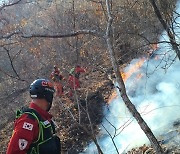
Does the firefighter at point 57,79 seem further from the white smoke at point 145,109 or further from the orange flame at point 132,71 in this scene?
the orange flame at point 132,71

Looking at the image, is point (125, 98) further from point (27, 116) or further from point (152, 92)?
point (152, 92)

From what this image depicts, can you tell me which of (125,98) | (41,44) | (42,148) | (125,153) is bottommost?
(42,148)

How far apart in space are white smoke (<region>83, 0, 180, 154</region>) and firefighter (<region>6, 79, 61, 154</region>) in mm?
4296

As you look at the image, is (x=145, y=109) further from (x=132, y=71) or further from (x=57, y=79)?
(x=132, y=71)

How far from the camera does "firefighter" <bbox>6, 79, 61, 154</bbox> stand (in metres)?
2.96

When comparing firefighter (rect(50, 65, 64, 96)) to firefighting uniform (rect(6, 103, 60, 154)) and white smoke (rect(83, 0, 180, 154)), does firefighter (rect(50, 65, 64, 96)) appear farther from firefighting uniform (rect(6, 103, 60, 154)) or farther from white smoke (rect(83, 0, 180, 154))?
firefighting uniform (rect(6, 103, 60, 154))

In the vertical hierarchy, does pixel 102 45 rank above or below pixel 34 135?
above

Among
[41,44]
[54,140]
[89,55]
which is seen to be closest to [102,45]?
[89,55]

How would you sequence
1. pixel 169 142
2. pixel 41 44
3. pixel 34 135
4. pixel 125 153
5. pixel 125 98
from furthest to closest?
1. pixel 41 44
2. pixel 125 153
3. pixel 169 142
4. pixel 125 98
5. pixel 34 135

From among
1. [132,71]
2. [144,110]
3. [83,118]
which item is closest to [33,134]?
[144,110]

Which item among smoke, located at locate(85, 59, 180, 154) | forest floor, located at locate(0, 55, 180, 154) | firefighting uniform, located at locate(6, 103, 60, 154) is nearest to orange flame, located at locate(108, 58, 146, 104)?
smoke, located at locate(85, 59, 180, 154)

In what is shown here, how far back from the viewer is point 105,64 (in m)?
17.4

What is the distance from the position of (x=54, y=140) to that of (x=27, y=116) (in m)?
0.40

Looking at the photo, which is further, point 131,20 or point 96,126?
point 131,20
